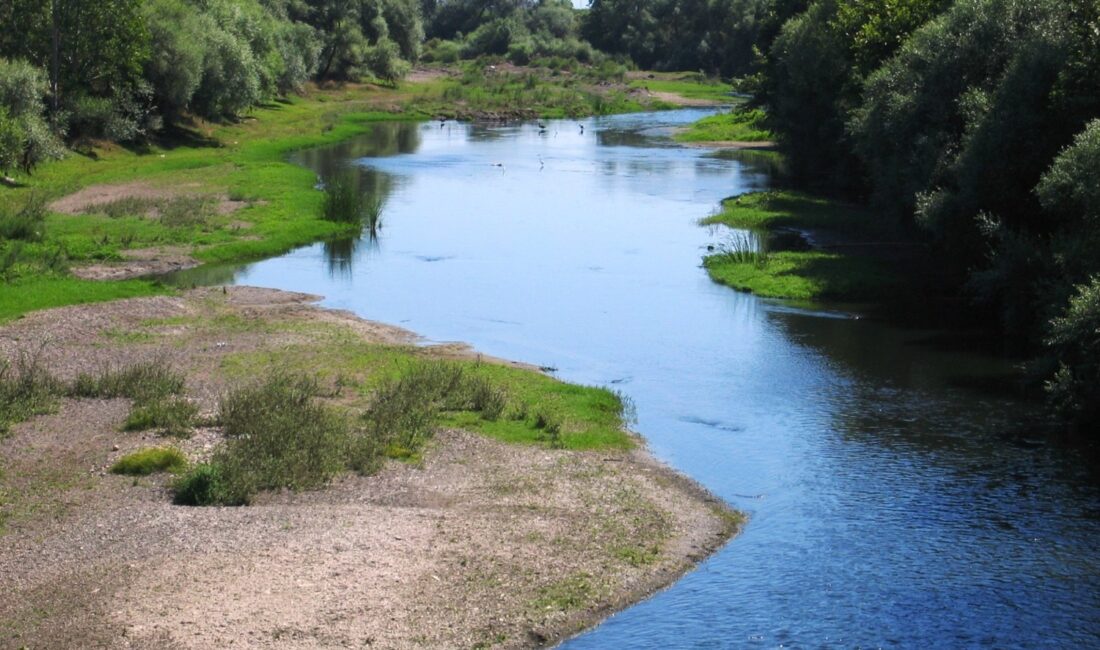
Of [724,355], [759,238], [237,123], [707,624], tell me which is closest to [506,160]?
[237,123]

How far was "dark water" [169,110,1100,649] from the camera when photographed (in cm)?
1734

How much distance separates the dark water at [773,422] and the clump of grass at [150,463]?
334 inches

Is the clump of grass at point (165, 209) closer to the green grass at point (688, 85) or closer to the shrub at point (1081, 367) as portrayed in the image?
the shrub at point (1081, 367)

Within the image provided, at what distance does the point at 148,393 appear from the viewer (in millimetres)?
24953

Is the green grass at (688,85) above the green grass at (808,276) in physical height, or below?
above

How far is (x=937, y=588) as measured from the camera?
18.0 m

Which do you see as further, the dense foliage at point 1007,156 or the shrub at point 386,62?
the shrub at point 386,62

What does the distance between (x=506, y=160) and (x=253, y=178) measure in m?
19.9

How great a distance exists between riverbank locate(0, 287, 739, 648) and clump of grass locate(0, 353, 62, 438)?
0.71ft

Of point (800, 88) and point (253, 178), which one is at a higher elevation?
point (800, 88)

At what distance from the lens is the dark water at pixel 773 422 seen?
17344 millimetres

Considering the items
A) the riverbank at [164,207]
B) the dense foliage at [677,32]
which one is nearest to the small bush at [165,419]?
the riverbank at [164,207]

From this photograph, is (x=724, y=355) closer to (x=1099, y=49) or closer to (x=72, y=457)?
(x=1099, y=49)

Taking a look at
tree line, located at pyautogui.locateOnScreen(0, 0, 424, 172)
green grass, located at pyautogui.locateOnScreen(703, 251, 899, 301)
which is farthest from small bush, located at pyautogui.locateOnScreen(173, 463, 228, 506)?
tree line, located at pyautogui.locateOnScreen(0, 0, 424, 172)
